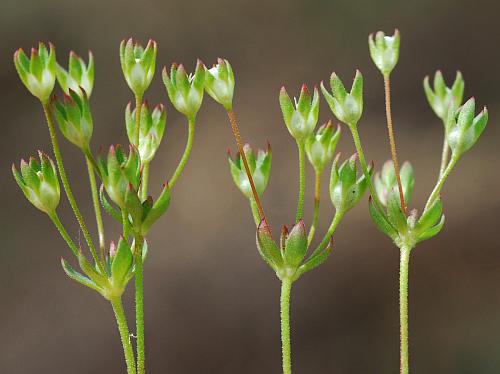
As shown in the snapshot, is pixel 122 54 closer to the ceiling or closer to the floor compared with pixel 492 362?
closer to the ceiling

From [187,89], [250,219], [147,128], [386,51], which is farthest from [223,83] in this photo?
[250,219]

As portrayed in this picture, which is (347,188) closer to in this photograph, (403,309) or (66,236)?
(403,309)

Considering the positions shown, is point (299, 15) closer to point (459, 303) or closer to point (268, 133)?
point (268, 133)

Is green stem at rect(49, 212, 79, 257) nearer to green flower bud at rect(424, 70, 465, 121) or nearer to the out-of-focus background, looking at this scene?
green flower bud at rect(424, 70, 465, 121)

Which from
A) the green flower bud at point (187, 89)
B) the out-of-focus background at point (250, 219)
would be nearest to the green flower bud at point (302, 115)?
the green flower bud at point (187, 89)

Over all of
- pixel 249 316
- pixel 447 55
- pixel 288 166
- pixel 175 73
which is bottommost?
pixel 249 316

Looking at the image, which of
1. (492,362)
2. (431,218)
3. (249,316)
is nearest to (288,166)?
(249,316)

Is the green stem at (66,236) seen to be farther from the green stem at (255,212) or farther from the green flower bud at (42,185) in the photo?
the green stem at (255,212)

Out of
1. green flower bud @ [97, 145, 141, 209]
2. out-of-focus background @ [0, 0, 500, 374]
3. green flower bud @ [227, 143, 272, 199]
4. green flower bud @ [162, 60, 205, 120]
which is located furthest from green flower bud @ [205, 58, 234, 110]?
out-of-focus background @ [0, 0, 500, 374]
